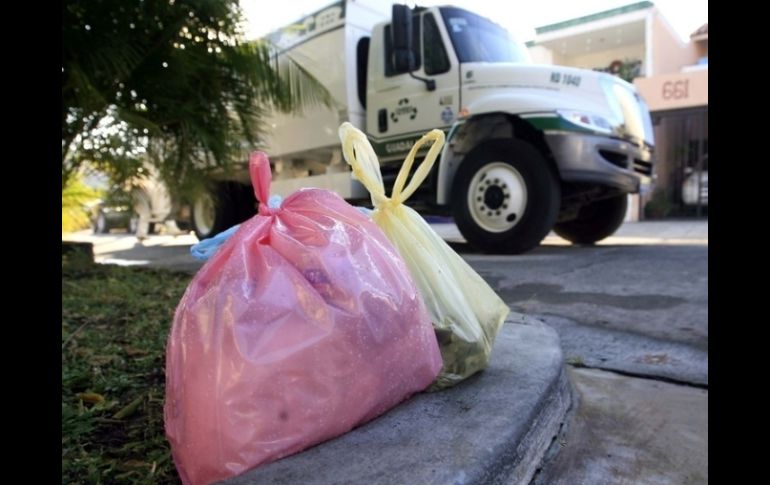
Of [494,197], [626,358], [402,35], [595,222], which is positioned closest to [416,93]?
[402,35]

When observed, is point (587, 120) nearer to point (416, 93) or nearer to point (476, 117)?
point (476, 117)

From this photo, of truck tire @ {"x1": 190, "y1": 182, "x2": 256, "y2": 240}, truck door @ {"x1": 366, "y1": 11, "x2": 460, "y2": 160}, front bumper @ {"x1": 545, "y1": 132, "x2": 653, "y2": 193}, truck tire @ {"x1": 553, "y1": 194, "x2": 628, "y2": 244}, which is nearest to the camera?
front bumper @ {"x1": 545, "y1": 132, "x2": 653, "y2": 193}

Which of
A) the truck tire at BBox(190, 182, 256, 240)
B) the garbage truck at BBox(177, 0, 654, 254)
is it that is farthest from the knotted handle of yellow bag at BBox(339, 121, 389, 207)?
the truck tire at BBox(190, 182, 256, 240)

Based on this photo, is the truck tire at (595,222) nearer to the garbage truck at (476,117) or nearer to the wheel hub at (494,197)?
the garbage truck at (476,117)

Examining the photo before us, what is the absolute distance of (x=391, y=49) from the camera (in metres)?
5.46

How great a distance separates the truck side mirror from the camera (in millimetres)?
5050

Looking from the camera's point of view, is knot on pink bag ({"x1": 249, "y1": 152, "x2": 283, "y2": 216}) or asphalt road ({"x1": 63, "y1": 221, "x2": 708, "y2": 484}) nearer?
knot on pink bag ({"x1": 249, "y1": 152, "x2": 283, "y2": 216})

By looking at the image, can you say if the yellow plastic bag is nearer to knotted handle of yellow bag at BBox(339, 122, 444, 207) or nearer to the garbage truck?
knotted handle of yellow bag at BBox(339, 122, 444, 207)

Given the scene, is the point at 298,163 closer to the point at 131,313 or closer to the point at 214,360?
the point at 131,313

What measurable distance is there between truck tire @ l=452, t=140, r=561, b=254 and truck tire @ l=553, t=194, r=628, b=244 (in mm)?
1711

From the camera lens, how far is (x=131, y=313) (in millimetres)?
3021
